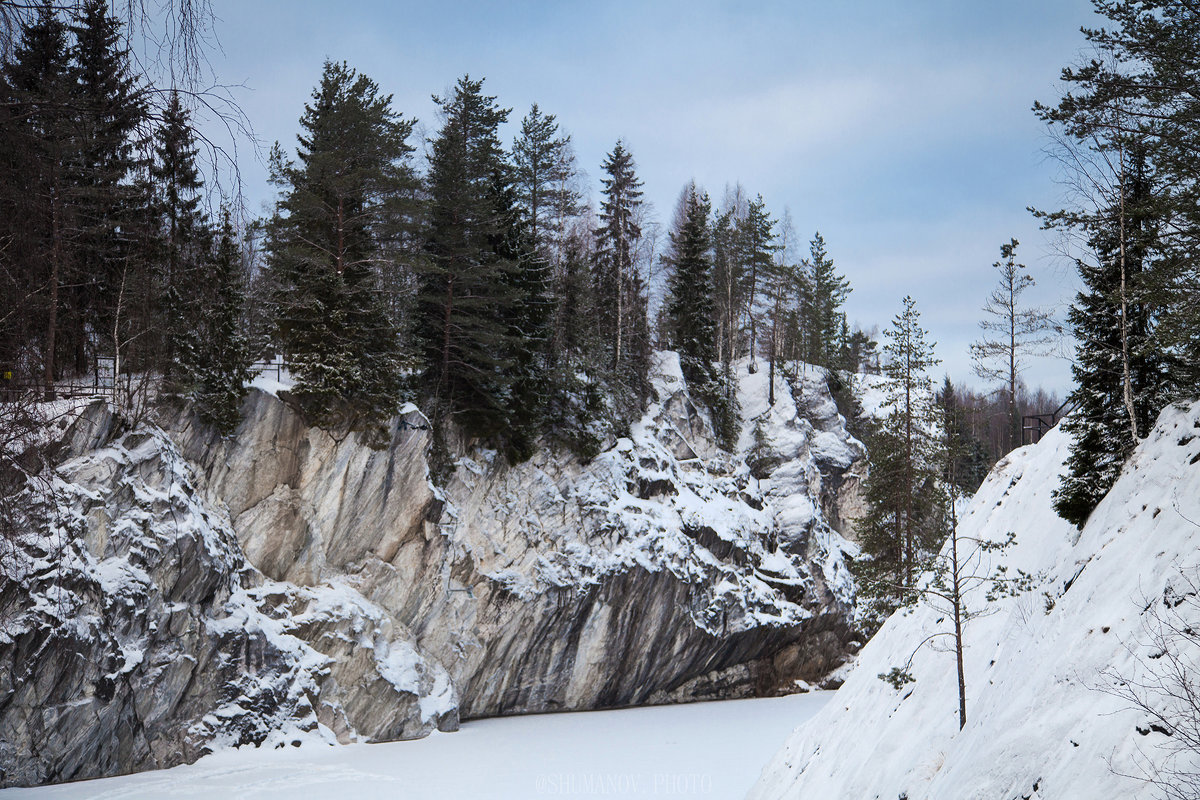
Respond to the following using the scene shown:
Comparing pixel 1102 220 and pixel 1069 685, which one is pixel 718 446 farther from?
pixel 1069 685

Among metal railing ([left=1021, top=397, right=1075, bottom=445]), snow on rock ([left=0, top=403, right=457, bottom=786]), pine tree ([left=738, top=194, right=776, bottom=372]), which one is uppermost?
pine tree ([left=738, top=194, right=776, bottom=372])

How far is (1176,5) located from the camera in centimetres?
1007

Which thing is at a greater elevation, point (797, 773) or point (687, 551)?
point (687, 551)

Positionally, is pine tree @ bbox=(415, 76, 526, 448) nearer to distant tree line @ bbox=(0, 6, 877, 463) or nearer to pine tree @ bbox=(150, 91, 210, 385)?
distant tree line @ bbox=(0, 6, 877, 463)

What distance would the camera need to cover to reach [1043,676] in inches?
334

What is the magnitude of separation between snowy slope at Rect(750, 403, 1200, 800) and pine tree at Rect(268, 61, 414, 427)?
15.1m

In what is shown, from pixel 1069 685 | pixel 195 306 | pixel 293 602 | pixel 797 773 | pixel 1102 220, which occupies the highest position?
pixel 1102 220

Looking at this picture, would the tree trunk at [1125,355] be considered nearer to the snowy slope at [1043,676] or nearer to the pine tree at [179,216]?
the snowy slope at [1043,676]

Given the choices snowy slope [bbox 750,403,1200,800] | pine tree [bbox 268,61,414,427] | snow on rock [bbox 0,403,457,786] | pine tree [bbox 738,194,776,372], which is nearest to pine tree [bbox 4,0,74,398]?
snowy slope [bbox 750,403,1200,800]

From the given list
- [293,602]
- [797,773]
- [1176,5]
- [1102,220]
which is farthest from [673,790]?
[1176,5]

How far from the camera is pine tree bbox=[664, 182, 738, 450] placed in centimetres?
3759

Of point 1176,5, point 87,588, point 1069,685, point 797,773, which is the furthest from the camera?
point 87,588

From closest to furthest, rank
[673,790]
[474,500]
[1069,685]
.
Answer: [1069,685], [673,790], [474,500]

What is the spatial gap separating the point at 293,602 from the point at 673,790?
36.0 feet
